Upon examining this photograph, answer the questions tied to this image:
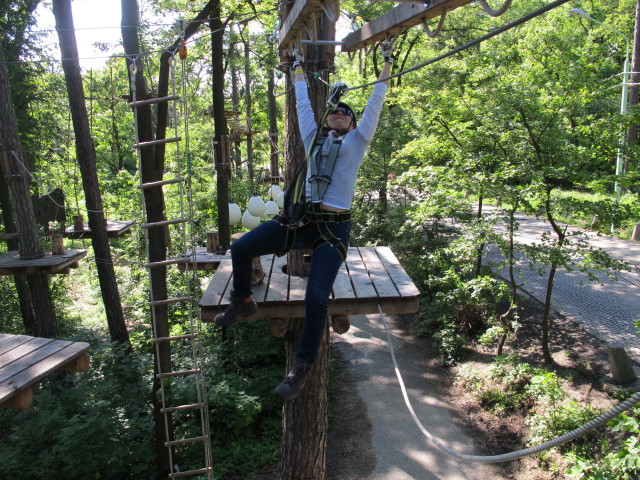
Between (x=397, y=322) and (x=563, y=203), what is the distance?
5452 mm

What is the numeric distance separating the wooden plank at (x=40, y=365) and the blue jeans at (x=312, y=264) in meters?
1.81

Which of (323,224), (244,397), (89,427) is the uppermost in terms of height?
(323,224)

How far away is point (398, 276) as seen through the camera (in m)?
3.65

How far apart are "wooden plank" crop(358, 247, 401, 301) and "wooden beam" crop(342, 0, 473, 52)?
1694 millimetres

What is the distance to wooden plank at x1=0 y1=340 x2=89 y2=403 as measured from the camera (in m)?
3.31

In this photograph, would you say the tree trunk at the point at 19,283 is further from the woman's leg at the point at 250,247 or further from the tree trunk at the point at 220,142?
the woman's leg at the point at 250,247

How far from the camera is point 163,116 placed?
5910 millimetres

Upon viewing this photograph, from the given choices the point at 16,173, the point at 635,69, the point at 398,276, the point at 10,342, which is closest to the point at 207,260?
the point at 16,173

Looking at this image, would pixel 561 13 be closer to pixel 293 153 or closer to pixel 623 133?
pixel 623 133

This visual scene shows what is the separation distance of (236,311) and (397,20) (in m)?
2.04

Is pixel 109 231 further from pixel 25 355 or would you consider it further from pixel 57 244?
pixel 25 355

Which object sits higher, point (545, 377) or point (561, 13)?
point (561, 13)

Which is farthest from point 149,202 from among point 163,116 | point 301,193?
point 301,193

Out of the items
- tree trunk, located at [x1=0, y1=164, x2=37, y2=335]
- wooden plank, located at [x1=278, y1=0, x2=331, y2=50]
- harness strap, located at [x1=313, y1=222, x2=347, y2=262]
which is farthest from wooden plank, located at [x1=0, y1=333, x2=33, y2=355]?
tree trunk, located at [x1=0, y1=164, x2=37, y2=335]
